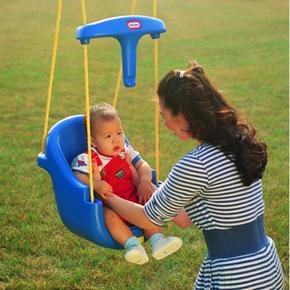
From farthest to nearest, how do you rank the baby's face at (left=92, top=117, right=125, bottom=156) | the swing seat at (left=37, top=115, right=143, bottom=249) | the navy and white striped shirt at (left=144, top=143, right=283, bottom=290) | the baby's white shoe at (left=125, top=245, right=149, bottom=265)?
the baby's face at (left=92, top=117, right=125, bottom=156), the swing seat at (left=37, top=115, right=143, bottom=249), the baby's white shoe at (left=125, top=245, right=149, bottom=265), the navy and white striped shirt at (left=144, top=143, right=283, bottom=290)

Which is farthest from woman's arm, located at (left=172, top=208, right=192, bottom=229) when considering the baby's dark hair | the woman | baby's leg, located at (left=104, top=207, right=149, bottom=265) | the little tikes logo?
the little tikes logo

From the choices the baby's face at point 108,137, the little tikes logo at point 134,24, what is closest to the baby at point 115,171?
the baby's face at point 108,137

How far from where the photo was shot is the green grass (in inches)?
165

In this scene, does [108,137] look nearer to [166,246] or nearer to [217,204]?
[166,246]

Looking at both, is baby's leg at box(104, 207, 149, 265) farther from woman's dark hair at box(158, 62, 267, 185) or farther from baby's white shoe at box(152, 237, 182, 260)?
woman's dark hair at box(158, 62, 267, 185)

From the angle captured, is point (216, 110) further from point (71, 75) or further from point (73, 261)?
point (71, 75)

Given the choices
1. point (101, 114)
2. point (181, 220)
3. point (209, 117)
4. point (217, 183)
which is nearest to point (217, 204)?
point (217, 183)

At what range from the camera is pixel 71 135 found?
3492mm

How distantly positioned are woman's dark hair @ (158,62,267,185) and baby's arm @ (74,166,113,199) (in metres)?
0.61

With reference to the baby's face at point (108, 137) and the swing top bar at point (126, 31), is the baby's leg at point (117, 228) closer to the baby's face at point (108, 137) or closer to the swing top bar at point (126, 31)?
the baby's face at point (108, 137)

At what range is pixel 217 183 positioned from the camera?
2.54 meters

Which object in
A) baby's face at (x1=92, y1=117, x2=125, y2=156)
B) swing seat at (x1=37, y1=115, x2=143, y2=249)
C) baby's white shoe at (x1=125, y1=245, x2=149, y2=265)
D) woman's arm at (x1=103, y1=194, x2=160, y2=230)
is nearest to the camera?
woman's arm at (x1=103, y1=194, x2=160, y2=230)

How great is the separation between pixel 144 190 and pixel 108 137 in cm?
36

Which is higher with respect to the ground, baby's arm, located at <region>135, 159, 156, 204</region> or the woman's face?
the woman's face
